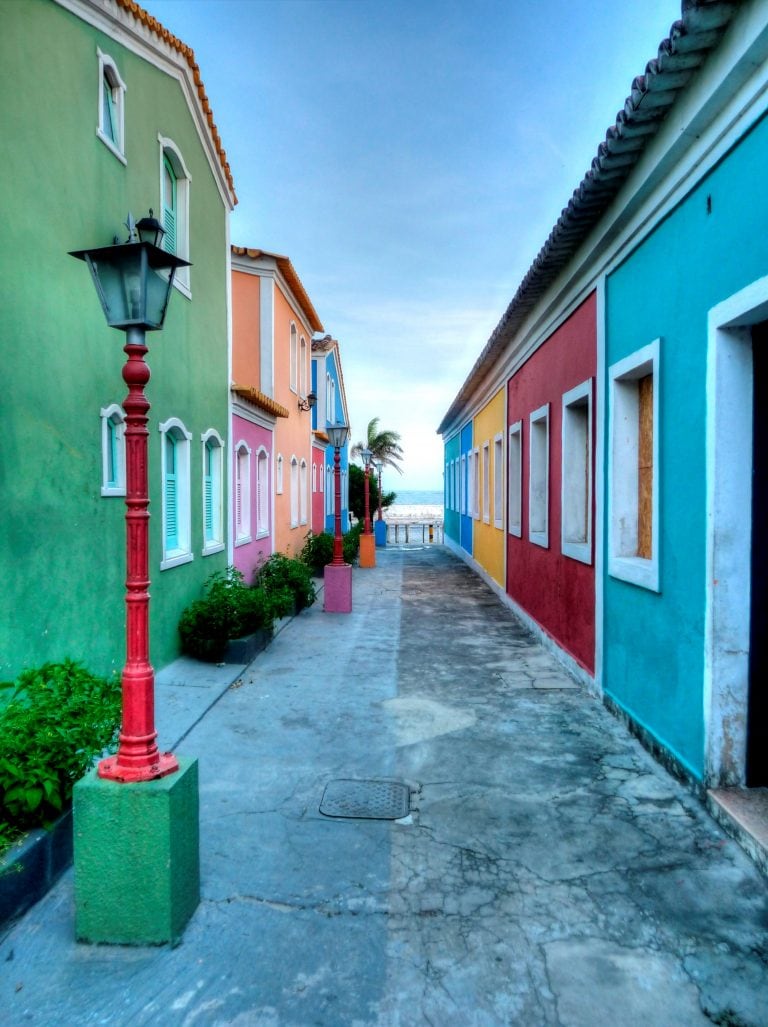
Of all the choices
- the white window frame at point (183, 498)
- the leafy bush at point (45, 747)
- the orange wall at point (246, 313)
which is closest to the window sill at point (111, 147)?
the white window frame at point (183, 498)

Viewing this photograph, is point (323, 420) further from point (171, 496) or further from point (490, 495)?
point (171, 496)

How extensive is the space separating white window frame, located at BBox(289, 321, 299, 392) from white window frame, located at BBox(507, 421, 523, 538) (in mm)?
6093

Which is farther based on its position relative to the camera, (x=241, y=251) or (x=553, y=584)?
(x=241, y=251)

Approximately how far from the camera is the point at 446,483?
96.3 ft

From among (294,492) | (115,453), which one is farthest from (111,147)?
(294,492)

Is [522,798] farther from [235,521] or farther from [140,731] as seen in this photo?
[235,521]

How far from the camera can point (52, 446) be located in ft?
17.5

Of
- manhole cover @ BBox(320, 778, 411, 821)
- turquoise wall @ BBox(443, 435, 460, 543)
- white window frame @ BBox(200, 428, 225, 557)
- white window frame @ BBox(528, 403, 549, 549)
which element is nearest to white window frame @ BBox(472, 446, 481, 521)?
turquoise wall @ BBox(443, 435, 460, 543)

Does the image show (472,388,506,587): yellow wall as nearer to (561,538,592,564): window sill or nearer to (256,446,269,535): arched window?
(256,446,269,535): arched window

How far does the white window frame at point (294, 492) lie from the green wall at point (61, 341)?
8.83m

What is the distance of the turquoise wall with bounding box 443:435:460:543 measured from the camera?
24.8 metres

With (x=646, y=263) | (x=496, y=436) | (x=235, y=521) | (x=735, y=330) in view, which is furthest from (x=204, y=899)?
(x=496, y=436)

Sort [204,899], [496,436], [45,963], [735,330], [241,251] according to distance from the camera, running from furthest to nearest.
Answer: [496,436], [241,251], [735,330], [204,899], [45,963]

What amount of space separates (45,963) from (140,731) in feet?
3.48
